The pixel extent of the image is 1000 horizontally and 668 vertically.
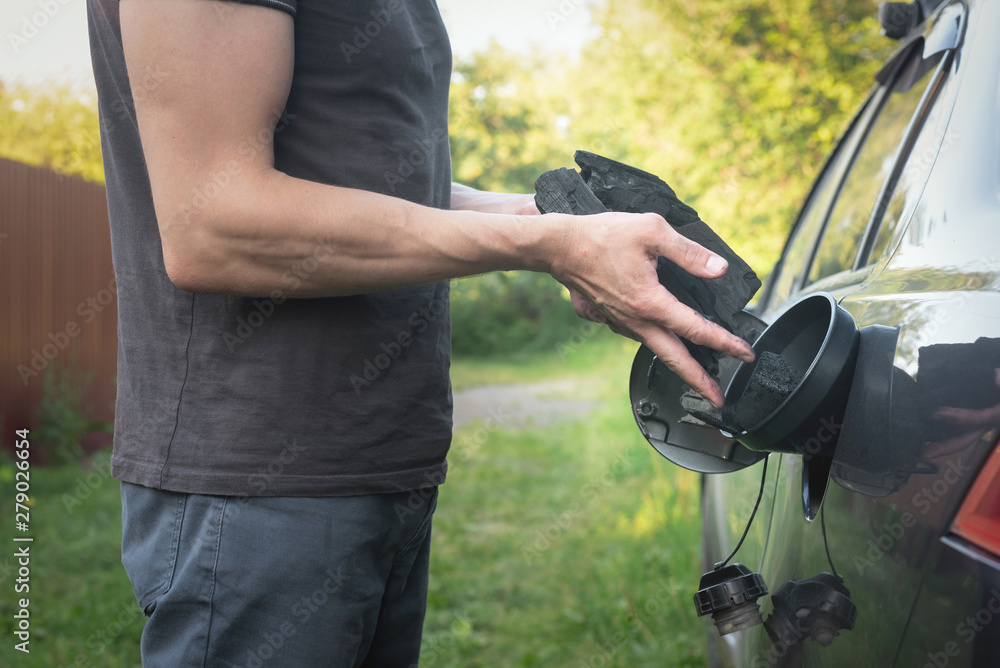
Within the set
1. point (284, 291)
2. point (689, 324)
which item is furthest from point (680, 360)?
point (284, 291)

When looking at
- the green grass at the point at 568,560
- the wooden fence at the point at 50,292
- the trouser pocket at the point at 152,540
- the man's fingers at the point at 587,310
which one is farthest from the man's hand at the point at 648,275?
the wooden fence at the point at 50,292

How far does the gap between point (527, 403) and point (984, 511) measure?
35.1 ft

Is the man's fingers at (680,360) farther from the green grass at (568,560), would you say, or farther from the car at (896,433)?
the green grass at (568,560)

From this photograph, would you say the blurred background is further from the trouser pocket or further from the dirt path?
the trouser pocket

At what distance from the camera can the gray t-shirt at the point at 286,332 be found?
1.26 metres

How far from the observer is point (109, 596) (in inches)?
158

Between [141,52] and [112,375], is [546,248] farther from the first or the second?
[112,375]

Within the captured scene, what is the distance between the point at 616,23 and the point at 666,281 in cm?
931

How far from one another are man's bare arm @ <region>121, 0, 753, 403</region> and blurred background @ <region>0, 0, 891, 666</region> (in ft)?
6.11

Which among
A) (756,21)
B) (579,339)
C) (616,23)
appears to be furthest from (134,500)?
(579,339)

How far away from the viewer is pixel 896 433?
Result: 994mm

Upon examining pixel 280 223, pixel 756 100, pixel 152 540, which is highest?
pixel 280 223

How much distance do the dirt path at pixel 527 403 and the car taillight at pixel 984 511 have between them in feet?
28.6

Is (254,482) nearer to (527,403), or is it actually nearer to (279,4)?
(279,4)
